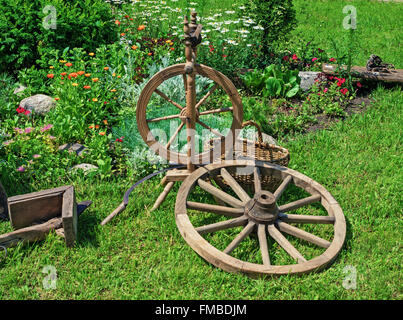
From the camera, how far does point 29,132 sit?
3.74 m

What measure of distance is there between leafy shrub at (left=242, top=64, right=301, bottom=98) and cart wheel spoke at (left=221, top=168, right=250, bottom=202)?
6.36 feet

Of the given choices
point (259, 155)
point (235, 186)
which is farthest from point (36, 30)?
point (235, 186)

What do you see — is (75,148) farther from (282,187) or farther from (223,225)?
(282,187)

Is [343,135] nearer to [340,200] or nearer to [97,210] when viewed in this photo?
[340,200]

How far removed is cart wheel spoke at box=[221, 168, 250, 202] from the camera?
302 centimetres

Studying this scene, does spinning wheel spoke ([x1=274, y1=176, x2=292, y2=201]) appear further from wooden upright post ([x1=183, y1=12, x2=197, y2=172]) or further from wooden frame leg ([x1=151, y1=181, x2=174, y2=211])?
wooden frame leg ([x1=151, y1=181, x2=174, y2=211])

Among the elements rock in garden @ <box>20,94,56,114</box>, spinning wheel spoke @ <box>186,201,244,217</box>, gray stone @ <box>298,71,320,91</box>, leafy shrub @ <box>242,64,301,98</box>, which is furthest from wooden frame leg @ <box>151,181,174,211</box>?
gray stone @ <box>298,71,320,91</box>

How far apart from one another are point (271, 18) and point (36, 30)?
9.68 feet

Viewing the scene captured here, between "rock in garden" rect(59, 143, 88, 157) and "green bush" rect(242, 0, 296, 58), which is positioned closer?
"rock in garden" rect(59, 143, 88, 157)

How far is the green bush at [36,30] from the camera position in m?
4.57

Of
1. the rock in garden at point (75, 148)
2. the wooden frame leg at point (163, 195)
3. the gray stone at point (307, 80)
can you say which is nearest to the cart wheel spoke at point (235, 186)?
the wooden frame leg at point (163, 195)

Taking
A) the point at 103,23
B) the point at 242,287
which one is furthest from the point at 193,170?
the point at 103,23

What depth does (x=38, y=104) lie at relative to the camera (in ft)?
13.7

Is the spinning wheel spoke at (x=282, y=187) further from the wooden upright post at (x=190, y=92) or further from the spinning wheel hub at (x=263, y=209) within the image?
the wooden upright post at (x=190, y=92)
